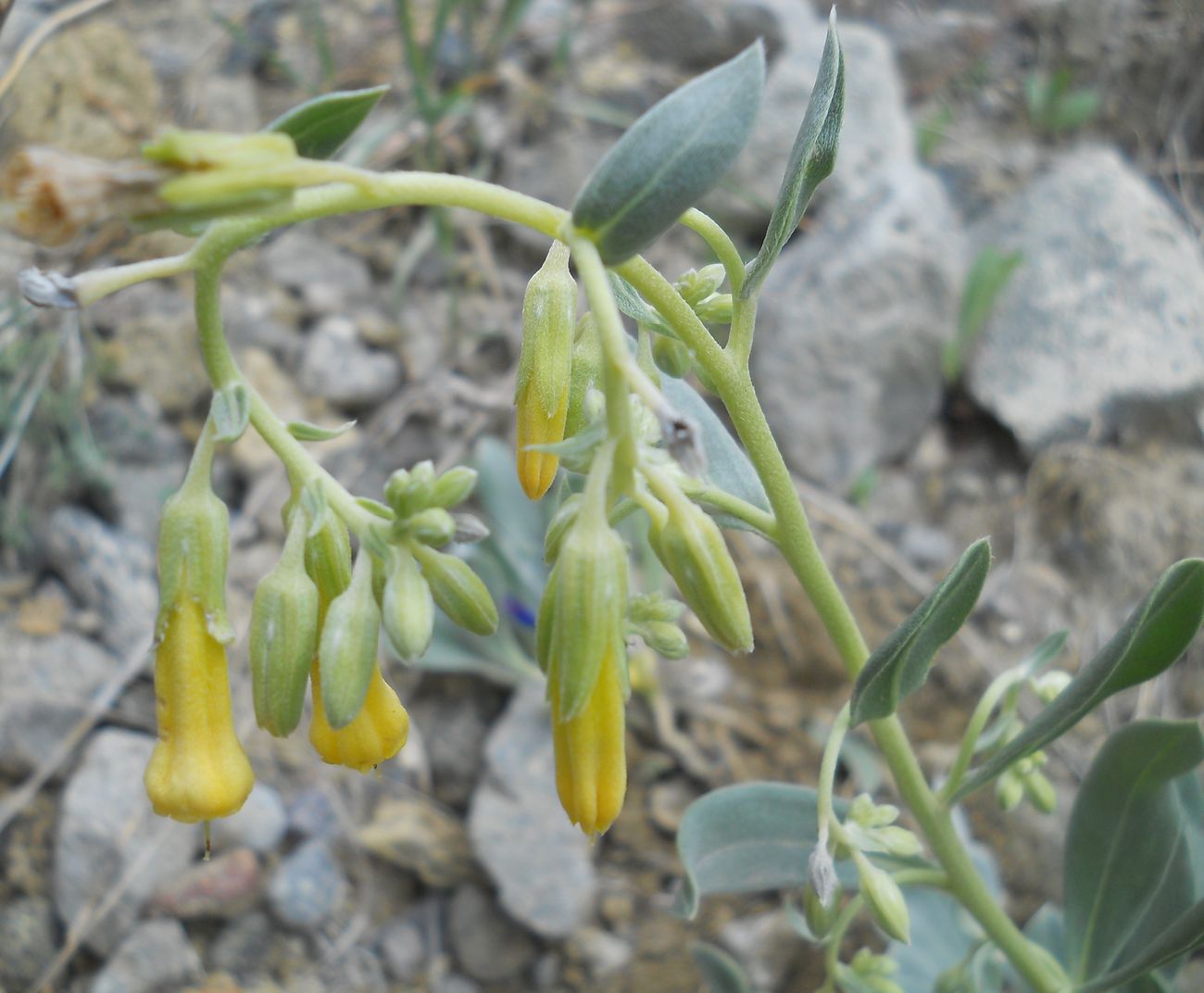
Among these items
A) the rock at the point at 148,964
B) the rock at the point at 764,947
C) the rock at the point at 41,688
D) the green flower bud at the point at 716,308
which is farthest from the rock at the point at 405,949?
the green flower bud at the point at 716,308

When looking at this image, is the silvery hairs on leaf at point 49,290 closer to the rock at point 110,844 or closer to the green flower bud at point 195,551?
the green flower bud at point 195,551

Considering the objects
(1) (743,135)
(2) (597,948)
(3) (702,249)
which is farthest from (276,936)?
(3) (702,249)

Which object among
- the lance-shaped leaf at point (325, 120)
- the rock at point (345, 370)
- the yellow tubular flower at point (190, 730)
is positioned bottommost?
the rock at point (345, 370)

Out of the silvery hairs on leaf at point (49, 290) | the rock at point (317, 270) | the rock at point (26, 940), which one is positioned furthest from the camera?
the rock at point (317, 270)

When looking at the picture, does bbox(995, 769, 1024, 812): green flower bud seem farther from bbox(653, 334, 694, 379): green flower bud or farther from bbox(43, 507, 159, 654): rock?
bbox(43, 507, 159, 654): rock

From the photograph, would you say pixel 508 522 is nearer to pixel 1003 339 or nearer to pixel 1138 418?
pixel 1003 339

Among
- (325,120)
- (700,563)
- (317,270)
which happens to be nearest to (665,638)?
(700,563)

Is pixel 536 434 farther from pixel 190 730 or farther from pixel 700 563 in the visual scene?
pixel 190 730
